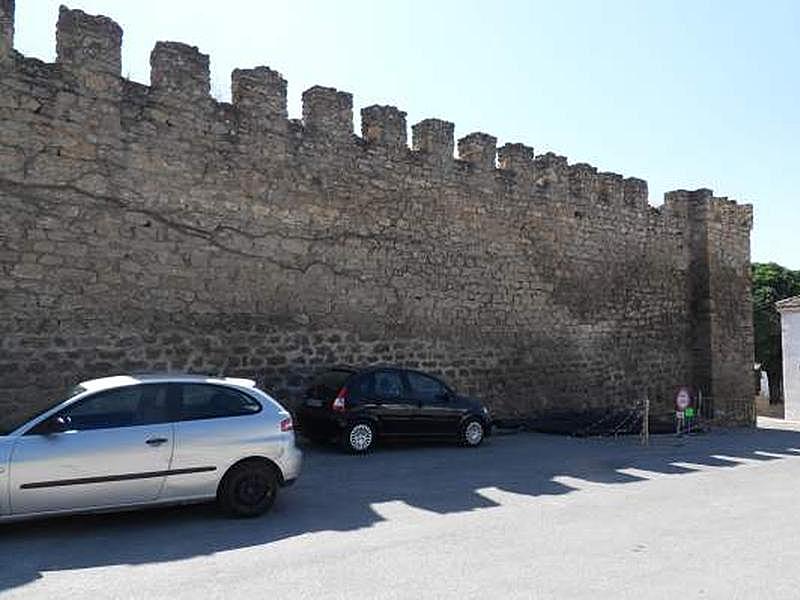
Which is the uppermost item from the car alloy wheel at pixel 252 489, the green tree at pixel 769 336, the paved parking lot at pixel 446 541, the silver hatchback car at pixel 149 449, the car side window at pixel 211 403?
the green tree at pixel 769 336

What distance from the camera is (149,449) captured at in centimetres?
584

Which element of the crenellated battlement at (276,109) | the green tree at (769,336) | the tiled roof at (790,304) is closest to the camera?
the crenellated battlement at (276,109)

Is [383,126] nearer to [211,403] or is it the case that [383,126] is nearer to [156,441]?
[211,403]

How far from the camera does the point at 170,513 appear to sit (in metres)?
6.54

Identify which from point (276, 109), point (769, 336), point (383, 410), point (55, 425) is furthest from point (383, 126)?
point (769, 336)

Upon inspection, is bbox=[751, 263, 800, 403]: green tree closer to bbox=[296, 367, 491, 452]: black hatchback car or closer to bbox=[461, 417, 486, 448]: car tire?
bbox=[461, 417, 486, 448]: car tire

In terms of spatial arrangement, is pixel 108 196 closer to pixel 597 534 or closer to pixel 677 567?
pixel 597 534

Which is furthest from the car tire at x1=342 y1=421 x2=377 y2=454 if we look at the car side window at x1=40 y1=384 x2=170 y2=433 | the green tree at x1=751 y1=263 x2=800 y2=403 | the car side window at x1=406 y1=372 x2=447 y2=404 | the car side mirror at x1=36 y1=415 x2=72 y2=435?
the green tree at x1=751 y1=263 x2=800 y2=403

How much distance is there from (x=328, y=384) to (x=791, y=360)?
2768 centimetres

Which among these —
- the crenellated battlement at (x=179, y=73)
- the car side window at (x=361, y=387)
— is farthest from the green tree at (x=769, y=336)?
the crenellated battlement at (x=179, y=73)

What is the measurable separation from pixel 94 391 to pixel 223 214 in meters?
5.06

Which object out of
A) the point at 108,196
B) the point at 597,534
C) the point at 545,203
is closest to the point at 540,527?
the point at 597,534

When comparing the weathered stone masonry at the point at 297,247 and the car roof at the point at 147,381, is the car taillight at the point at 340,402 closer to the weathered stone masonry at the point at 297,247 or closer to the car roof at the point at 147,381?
the weathered stone masonry at the point at 297,247

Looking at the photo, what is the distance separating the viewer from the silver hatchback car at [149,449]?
546cm
